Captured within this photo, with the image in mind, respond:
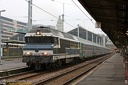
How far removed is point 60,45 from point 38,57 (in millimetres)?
3298

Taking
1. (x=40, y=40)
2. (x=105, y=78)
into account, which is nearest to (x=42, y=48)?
(x=40, y=40)

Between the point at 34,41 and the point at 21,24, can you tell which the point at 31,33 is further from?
the point at 21,24

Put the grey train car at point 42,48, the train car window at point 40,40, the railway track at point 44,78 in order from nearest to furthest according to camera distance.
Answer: the railway track at point 44,78 < the grey train car at point 42,48 < the train car window at point 40,40

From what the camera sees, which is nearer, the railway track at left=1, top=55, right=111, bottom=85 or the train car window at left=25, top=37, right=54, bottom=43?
the railway track at left=1, top=55, right=111, bottom=85

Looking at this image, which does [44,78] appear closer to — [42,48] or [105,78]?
[105,78]

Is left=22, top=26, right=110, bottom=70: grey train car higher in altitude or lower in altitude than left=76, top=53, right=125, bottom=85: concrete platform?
higher

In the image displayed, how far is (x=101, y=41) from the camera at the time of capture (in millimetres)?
130250

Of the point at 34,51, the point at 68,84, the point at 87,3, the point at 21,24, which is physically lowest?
the point at 68,84

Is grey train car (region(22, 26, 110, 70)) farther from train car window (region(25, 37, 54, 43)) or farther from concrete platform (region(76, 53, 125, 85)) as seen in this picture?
concrete platform (region(76, 53, 125, 85))

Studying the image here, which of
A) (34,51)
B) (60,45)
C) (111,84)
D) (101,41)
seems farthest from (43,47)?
(101,41)

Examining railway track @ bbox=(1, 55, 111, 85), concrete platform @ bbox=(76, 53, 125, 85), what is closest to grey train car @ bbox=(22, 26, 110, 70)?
railway track @ bbox=(1, 55, 111, 85)

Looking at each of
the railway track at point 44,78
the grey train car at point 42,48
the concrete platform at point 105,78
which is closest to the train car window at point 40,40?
the grey train car at point 42,48

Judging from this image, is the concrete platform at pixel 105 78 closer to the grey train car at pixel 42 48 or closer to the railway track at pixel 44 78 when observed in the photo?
the railway track at pixel 44 78

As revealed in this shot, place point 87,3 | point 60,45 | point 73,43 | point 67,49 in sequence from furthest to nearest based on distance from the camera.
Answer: point 73,43, point 67,49, point 60,45, point 87,3
